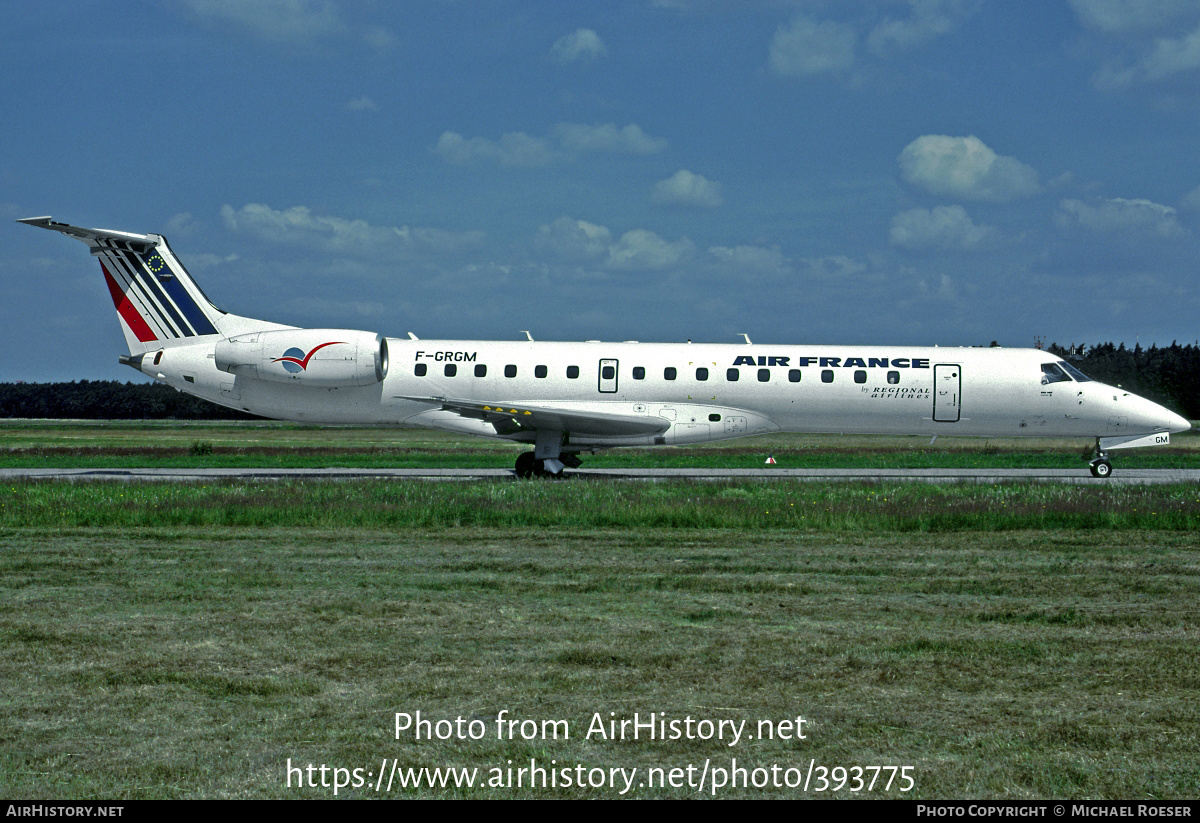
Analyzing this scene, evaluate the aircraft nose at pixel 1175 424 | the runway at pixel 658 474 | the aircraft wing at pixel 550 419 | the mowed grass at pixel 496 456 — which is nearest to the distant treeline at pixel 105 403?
the mowed grass at pixel 496 456

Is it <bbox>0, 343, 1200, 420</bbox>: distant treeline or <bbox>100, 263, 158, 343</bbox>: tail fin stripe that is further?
<bbox>0, 343, 1200, 420</bbox>: distant treeline

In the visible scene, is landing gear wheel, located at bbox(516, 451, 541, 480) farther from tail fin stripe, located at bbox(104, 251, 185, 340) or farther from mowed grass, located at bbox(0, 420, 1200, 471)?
tail fin stripe, located at bbox(104, 251, 185, 340)

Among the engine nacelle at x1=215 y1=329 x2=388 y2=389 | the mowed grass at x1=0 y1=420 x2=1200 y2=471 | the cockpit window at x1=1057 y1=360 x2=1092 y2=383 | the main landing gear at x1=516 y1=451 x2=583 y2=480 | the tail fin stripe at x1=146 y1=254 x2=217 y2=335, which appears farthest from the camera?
the mowed grass at x1=0 y1=420 x2=1200 y2=471

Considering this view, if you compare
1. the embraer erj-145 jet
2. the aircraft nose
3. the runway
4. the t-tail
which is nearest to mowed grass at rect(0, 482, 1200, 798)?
the embraer erj-145 jet

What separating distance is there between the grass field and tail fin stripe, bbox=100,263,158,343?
1189 cm

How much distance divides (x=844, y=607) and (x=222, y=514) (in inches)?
444

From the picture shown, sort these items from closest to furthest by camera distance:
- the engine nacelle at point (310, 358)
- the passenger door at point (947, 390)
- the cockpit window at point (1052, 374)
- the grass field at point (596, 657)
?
the grass field at point (596, 657)
the engine nacelle at point (310, 358)
the passenger door at point (947, 390)
the cockpit window at point (1052, 374)

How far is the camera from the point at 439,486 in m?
21.2

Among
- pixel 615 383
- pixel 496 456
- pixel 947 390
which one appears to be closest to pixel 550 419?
pixel 615 383

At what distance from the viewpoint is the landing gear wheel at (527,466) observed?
25.5 metres

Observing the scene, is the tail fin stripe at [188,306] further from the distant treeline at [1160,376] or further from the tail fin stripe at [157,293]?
the distant treeline at [1160,376]

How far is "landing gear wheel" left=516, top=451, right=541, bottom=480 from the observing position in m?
25.5
